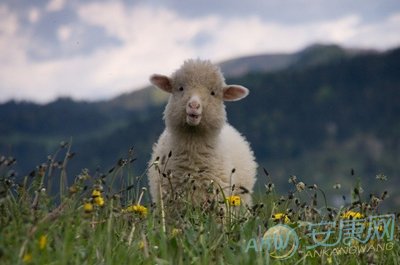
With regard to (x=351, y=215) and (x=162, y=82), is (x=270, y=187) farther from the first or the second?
(x=162, y=82)

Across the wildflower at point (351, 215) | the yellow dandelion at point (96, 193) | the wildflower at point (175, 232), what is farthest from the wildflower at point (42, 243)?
the wildflower at point (351, 215)

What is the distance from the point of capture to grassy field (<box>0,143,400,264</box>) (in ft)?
14.4

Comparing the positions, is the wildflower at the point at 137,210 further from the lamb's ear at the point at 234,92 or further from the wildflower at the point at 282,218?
the lamb's ear at the point at 234,92

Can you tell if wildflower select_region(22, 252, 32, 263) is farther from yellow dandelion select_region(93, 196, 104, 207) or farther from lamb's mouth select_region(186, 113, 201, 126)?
lamb's mouth select_region(186, 113, 201, 126)

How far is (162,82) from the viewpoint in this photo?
9.01m

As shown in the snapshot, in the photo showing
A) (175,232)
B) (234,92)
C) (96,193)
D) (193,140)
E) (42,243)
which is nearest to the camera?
(42,243)

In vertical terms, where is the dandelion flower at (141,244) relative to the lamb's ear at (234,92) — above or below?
below

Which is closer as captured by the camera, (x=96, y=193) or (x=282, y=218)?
(x=96, y=193)

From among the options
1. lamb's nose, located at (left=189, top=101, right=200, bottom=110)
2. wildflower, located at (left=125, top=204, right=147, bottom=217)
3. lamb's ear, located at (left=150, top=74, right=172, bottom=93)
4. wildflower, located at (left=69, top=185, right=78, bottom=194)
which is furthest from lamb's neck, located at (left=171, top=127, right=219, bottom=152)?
wildflower, located at (left=69, top=185, right=78, bottom=194)

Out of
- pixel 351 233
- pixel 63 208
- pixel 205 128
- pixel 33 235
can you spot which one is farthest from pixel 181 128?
pixel 33 235

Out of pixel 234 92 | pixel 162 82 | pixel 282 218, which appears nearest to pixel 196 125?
pixel 234 92

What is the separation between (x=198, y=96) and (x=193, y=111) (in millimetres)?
269

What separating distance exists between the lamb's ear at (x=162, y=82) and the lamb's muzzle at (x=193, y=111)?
2.46 feet

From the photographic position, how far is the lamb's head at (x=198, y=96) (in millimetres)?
8391
